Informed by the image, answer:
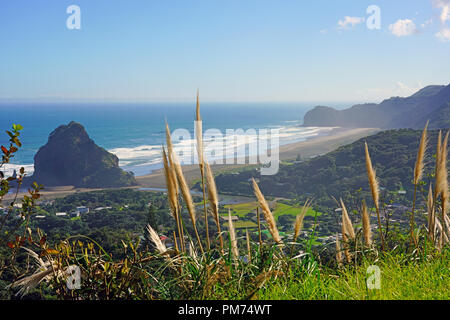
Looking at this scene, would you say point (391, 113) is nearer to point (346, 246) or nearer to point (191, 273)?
point (346, 246)

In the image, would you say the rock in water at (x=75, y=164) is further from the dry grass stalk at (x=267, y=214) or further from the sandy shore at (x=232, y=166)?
the dry grass stalk at (x=267, y=214)

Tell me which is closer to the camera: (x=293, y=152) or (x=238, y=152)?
(x=238, y=152)

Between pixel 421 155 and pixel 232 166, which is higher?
pixel 421 155

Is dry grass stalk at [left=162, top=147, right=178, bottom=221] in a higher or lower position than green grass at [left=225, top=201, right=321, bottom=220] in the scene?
higher

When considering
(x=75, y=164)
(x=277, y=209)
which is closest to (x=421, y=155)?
(x=277, y=209)

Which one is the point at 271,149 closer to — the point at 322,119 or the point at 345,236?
the point at 322,119

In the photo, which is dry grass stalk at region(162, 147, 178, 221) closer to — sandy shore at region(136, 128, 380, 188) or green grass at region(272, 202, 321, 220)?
green grass at region(272, 202, 321, 220)

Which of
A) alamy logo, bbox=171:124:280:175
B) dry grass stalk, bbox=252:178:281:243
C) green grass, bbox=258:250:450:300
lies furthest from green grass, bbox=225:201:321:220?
green grass, bbox=258:250:450:300
